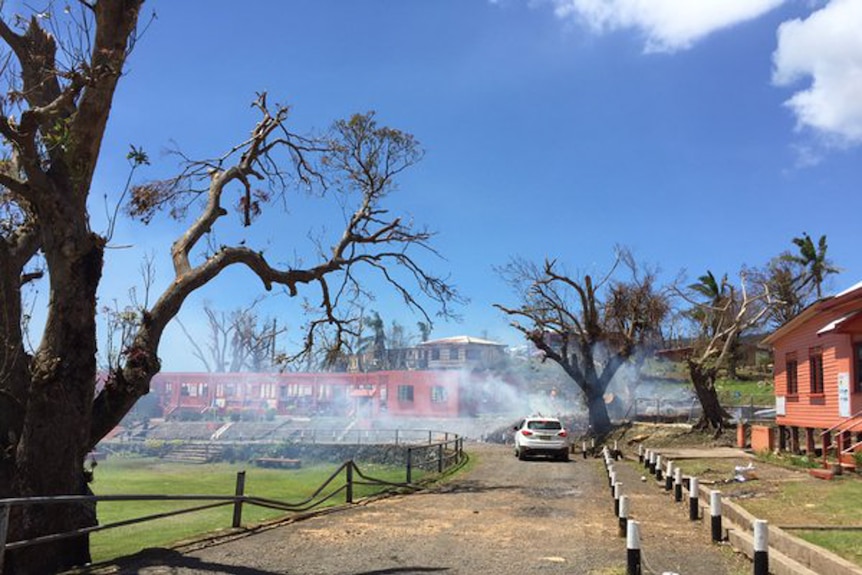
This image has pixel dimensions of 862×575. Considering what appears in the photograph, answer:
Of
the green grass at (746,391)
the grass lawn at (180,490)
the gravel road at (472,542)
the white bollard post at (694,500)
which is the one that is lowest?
the grass lawn at (180,490)

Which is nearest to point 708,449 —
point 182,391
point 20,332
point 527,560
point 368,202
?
point 368,202

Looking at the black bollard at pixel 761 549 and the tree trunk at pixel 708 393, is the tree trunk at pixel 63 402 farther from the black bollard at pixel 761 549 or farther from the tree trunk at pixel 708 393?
the tree trunk at pixel 708 393

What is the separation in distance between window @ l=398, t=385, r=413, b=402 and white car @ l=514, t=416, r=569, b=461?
3365 centimetres

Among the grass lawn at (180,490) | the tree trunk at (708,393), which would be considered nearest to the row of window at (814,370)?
the tree trunk at (708,393)

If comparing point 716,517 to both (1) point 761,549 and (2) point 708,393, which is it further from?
(2) point 708,393

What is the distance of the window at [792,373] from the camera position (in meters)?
25.0

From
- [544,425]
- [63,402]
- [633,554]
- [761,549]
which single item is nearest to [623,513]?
[633,554]

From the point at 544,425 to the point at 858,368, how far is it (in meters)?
11.5

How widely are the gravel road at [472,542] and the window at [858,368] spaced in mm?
6682

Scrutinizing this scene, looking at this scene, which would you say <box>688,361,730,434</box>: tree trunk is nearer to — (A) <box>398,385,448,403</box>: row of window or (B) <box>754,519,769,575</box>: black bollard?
(B) <box>754,519,769,575</box>: black bollard

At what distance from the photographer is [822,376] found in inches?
885

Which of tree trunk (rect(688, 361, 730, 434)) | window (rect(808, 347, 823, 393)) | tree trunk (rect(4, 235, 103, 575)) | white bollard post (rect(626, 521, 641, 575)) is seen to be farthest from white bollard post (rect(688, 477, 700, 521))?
tree trunk (rect(688, 361, 730, 434))

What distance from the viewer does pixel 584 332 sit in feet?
121

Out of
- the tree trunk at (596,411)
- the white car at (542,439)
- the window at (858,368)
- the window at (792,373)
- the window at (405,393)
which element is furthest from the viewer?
the window at (405,393)
